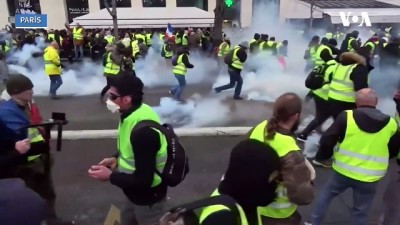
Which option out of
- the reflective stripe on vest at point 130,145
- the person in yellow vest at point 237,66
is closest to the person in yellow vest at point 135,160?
the reflective stripe on vest at point 130,145

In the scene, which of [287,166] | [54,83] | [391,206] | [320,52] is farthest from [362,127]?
[54,83]

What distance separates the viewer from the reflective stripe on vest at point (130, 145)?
8.89 feet

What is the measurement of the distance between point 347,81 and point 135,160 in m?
3.69

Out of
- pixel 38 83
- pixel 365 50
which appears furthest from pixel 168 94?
pixel 365 50

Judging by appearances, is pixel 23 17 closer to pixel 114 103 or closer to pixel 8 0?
pixel 114 103

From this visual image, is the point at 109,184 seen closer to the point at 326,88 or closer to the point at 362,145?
the point at 362,145

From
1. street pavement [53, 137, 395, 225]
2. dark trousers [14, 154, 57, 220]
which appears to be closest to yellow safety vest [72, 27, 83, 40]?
street pavement [53, 137, 395, 225]

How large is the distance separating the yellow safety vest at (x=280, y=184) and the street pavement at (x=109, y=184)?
1090 mm

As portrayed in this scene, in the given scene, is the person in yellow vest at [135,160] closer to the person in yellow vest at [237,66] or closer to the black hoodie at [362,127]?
the black hoodie at [362,127]

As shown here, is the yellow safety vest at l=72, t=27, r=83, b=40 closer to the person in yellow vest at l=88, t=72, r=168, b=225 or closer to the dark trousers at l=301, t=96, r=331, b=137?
the dark trousers at l=301, t=96, r=331, b=137

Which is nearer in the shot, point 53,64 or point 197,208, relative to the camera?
point 197,208

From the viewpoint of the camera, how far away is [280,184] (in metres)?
2.20

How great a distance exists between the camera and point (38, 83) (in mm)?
12500

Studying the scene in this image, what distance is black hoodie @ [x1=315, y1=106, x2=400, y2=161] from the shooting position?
331 cm
